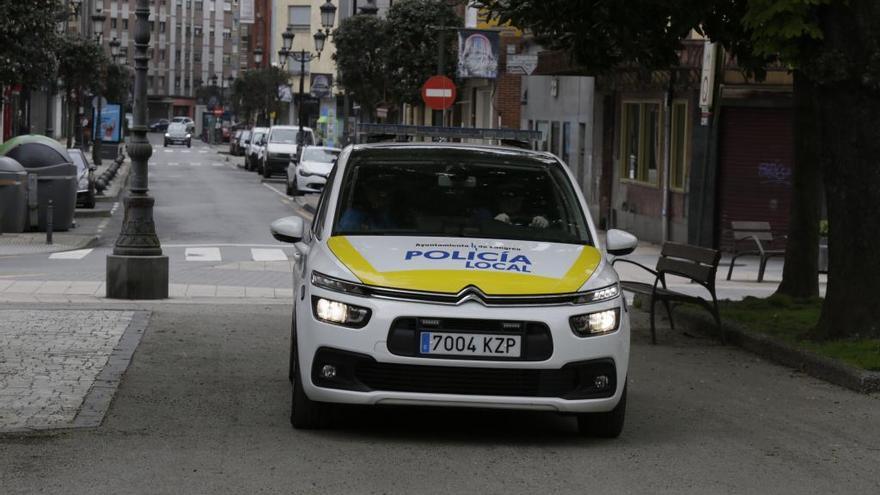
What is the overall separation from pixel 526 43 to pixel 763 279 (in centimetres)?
2269

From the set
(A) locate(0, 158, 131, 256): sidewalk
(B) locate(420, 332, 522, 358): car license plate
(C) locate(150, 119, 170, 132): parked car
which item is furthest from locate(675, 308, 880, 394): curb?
(C) locate(150, 119, 170, 132): parked car

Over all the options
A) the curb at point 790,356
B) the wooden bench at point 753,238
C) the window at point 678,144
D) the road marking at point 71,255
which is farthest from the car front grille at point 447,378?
the window at point 678,144

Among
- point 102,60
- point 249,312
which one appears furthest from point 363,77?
point 249,312

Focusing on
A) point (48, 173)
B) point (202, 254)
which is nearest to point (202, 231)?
point (48, 173)

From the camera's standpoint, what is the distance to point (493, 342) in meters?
8.05

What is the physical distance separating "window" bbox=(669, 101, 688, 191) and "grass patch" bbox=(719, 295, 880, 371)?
14.8 m

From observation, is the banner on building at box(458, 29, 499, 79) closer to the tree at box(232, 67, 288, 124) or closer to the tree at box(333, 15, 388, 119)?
the tree at box(333, 15, 388, 119)

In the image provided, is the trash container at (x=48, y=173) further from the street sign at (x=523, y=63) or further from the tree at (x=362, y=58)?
the tree at (x=362, y=58)

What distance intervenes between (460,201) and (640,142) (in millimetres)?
25231

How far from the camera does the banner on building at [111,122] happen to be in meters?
70.1

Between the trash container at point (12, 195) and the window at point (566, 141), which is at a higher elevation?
the window at point (566, 141)

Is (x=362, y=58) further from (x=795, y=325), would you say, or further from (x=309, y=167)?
(x=795, y=325)

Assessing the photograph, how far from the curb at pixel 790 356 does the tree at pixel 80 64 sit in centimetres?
5024

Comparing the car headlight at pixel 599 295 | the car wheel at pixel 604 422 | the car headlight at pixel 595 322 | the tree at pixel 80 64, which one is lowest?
the car wheel at pixel 604 422
